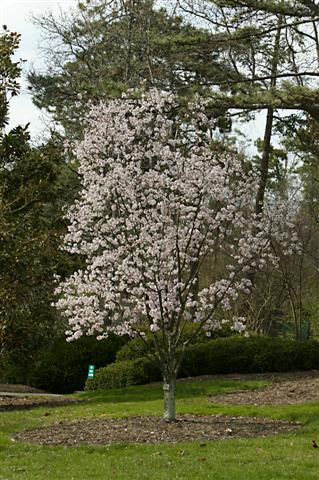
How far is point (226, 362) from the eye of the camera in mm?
17656

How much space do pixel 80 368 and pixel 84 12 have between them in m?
12.3

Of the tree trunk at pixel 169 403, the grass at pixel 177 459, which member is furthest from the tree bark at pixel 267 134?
the grass at pixel 177 459

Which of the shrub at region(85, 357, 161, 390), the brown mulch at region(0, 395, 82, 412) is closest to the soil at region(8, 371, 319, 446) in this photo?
the brown mulch at region(0, 395, 82, 412)

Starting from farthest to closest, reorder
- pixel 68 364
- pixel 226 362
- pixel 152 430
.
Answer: pixel 68 364, pixel 226 362, pixel 152 430

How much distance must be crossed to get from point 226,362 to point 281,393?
3735mm

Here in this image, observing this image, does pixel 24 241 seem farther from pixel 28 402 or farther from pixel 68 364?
pixel 68 364

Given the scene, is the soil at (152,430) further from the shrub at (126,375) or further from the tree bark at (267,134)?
the tree bark at (267,134)

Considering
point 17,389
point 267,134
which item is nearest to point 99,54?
point 267,134

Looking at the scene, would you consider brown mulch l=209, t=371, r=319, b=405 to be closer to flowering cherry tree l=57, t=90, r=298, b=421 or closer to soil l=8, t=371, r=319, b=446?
soil l=8, t=371, r=319, b=446

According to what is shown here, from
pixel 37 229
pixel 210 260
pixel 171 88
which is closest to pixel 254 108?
pixel 171 88

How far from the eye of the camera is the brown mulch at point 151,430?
30.6ft

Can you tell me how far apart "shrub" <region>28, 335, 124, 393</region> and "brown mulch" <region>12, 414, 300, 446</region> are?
27.4ft

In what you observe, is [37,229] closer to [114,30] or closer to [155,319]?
[155,319]

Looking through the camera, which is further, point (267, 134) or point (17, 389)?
point (267, 134)
